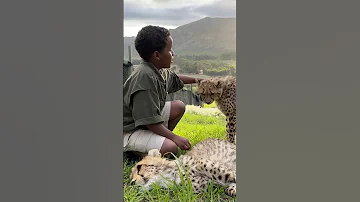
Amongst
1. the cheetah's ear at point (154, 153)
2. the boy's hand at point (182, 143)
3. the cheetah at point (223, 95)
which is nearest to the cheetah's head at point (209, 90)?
the cheetah at point (223, 95)

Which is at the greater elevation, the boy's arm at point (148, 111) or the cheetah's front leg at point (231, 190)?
the boy's arm at point (148, 111)

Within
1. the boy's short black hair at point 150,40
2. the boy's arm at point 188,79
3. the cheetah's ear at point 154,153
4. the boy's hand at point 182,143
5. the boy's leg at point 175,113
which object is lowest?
the cheetah's ear at point 154,153

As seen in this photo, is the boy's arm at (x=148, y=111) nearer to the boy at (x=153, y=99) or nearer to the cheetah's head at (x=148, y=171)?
the boy at (x=153, y=99)

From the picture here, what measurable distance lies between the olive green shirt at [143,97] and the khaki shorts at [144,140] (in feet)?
0.08

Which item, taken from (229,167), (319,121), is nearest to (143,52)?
(229,167)

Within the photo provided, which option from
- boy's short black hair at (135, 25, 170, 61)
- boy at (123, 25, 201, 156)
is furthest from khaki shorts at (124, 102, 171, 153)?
boy's short black hair at (135, 25, 170, 61)

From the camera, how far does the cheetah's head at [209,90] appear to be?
6.36 ft

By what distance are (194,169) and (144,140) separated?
251 mm

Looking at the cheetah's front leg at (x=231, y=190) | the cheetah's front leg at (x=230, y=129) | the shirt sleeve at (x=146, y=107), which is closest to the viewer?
the cheetah's front leg at (x=231, y=190)

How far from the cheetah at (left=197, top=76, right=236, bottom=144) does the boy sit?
6 cm

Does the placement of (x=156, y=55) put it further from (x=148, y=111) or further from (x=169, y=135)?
(x=169, y=135)

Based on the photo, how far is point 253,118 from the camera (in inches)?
40.7

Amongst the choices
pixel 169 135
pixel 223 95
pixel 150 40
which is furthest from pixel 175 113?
pixel 150 40

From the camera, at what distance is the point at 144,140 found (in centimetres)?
187
